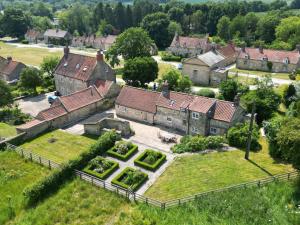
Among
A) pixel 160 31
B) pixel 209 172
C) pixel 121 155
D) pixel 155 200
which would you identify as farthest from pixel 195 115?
pixel 160 31

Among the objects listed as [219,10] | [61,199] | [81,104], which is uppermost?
[219,10]

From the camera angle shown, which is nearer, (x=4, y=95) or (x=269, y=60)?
(x=4, y=95)

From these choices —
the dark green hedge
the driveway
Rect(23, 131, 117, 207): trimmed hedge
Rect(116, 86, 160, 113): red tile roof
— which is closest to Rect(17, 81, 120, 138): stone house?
Rect(116, 86, 160, 113): red tile roof

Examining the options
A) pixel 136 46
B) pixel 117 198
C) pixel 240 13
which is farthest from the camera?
pixel 240 13

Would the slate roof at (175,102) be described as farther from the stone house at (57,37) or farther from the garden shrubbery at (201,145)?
the stone house at (57,37)

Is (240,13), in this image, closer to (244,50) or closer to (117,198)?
(244,50)

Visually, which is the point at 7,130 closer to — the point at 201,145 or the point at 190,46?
the point at 201,145

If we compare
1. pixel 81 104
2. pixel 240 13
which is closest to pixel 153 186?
pixel 81 104

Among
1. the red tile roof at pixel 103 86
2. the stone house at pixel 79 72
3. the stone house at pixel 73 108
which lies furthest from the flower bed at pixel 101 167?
the stone house at pixel 79 72
